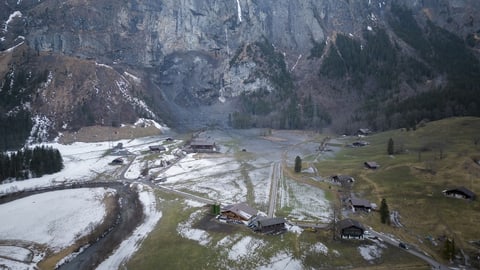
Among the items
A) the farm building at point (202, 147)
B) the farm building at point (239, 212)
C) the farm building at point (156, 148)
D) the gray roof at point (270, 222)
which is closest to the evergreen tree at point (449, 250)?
the gray roof at point (270, 222)

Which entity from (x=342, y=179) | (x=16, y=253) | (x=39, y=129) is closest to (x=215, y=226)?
(x=16, y=253)

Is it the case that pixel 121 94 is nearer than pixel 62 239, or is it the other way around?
pixel 62 239

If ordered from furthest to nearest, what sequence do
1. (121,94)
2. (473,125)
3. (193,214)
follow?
(121,94) < (473,125) < (193,214)

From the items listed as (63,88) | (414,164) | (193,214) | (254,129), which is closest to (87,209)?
(193,214)

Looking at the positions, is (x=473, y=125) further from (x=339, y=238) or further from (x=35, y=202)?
(x=35, y=202)

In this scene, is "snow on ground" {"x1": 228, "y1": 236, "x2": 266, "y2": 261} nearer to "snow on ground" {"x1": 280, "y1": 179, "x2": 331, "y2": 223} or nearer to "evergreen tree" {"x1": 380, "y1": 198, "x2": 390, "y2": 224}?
"snow on ground" {"x1": 280, "y1": 179, "x2": 331, "y2": 223}

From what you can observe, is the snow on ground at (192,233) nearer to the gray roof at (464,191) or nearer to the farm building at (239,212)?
the farm building at (239,212)

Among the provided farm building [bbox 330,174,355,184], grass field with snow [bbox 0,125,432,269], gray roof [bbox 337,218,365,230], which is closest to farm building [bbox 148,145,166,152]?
grass field with snow [bbox 0,125,432,269]
